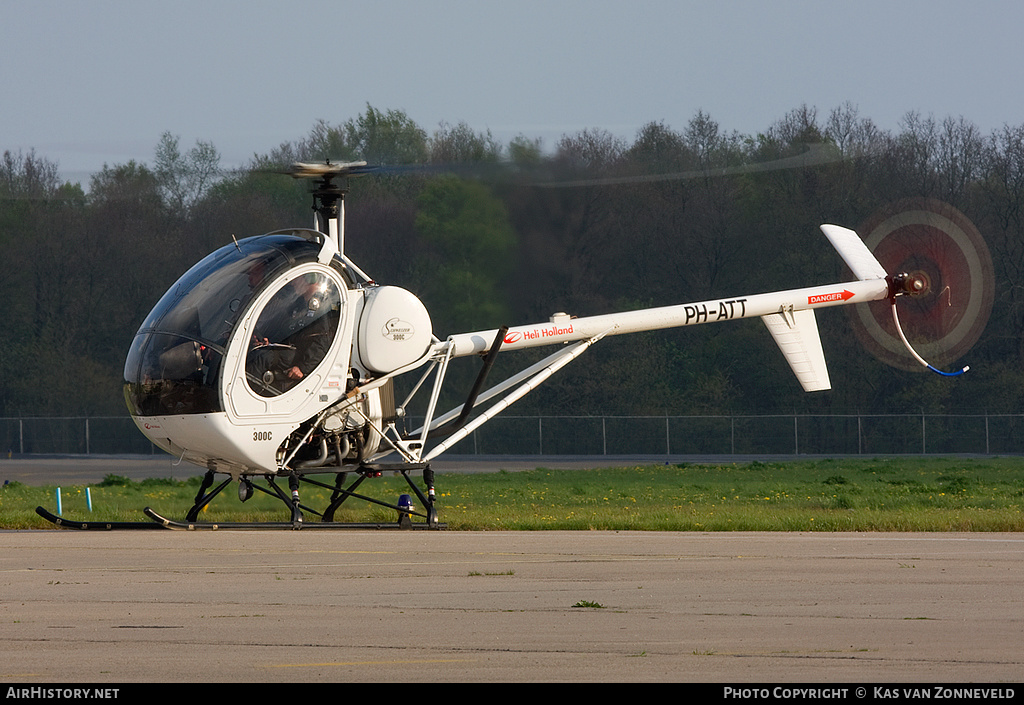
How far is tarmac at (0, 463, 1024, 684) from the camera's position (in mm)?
5988

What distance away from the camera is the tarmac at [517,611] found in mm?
5988

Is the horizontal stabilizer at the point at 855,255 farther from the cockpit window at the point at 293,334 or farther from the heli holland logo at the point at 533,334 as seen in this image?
the cockpit window at the point at 293,334

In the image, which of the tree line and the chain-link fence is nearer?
the tree line

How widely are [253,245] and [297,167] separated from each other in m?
1.07

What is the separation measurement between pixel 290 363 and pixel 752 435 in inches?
1417

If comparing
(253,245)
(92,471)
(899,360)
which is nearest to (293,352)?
(253,245)

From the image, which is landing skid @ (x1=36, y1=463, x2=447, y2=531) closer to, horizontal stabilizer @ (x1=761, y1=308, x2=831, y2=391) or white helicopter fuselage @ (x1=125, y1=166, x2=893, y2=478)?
white helicopter fuselage @ (x1=125, y1=166, x2=893, y2=478)

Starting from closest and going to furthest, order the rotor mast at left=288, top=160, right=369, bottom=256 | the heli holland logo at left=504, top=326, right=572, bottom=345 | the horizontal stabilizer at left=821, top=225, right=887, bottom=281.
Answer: the rotor mast at left=288, top=160, right=369, bottom=256 → the heli holland logo at left=504, top=326, right=572, bottom=345 → the horizontal stabilizer at left=821, top=225, right=887, bottom=281

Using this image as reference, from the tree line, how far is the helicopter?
12013 millimetres

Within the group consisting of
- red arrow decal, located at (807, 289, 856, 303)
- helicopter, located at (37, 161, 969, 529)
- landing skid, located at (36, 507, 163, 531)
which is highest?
red arrow decal, located at (807, 289, 856, 303)

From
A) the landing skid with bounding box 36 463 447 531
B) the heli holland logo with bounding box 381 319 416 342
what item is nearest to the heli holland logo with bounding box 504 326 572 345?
the heli holland logo with bounding box 381 319 416 342

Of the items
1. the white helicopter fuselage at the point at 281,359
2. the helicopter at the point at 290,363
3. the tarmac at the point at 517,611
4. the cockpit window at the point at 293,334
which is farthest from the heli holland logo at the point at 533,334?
the tarmac at the point at 517,611

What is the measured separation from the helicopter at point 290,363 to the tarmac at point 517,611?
188 centimetres

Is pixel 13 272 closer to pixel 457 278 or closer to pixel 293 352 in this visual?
pixel 457 278
